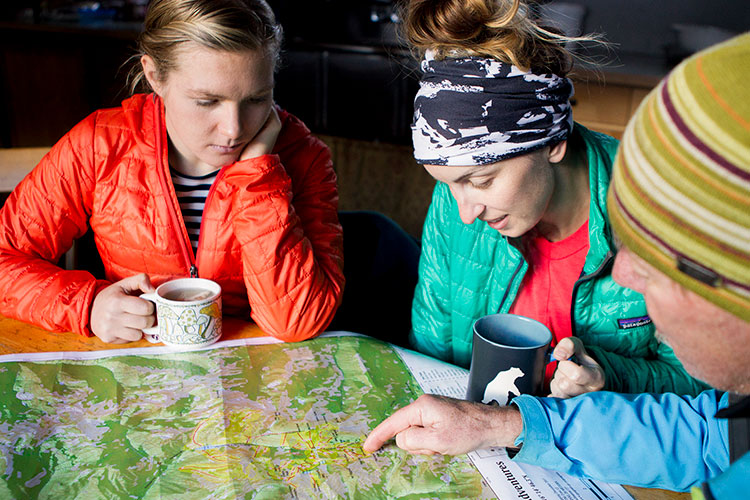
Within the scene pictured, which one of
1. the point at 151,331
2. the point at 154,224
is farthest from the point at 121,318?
the point at 154,224

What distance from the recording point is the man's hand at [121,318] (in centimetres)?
116

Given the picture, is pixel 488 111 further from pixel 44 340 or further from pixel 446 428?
pixel 44 340

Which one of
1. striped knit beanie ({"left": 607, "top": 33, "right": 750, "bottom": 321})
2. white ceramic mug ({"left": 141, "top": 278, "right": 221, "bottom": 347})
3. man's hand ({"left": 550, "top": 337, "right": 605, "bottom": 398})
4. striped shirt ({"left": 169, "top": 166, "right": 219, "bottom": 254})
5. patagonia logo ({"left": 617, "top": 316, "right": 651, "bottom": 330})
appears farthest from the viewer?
striped shirt ({"left": 169, "top": 166, "right": 219, "bottom": 254})

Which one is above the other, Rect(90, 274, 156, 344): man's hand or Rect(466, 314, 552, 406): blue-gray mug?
Rect(466, 314, 552, 406): blue-gray mug

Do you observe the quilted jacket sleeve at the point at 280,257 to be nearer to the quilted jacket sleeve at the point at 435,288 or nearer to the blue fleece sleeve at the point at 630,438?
the quilted jacket sleeve at the point at 435,288

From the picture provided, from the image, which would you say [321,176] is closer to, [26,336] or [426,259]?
[426,259]

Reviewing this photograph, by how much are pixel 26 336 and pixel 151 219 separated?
363 mm

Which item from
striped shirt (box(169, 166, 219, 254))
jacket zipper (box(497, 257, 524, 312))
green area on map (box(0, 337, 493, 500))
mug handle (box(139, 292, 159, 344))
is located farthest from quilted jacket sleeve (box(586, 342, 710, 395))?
striped shirt (box(169, 166, 219, 254))

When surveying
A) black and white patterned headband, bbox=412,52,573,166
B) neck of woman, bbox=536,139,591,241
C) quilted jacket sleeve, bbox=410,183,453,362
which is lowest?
quilted jacket sleeve, bbox=410,183,453,362

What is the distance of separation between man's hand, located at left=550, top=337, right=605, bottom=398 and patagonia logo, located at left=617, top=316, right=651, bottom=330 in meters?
0.24

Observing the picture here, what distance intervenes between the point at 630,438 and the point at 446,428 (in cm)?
26

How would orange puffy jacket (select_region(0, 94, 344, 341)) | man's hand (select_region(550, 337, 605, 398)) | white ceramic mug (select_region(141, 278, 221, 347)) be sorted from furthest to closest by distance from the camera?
orange puffy jacket (select_region(0, 94, 344, 341)), white ceramic mug (select_region(141, 278, 221, 347)), man's hand (select_region(550, 337, 605, 398))

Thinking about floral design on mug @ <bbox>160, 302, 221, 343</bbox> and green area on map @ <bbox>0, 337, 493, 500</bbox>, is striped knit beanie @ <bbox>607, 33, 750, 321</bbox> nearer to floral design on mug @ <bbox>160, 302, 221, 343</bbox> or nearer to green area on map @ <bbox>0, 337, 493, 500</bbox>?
green area on map @ <bbox>0, 337, 493, 500</bbox>

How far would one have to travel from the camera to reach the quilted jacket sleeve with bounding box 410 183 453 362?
144 cm
